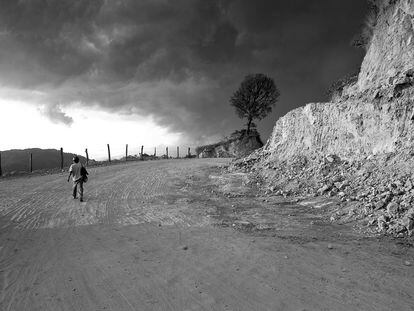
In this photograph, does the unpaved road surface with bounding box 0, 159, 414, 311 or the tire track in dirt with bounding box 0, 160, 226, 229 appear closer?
the unpaved road surface with bounding box 0, 159, 414, 311

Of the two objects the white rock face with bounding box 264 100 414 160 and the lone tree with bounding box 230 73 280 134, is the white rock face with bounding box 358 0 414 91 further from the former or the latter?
the lone tree with bounding box 230 73 280 134

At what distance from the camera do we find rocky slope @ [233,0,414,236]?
1072cm

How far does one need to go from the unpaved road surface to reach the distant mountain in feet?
173

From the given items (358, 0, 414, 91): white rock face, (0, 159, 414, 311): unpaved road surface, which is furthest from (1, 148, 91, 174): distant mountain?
(358, 0, 414, 91): white rock face

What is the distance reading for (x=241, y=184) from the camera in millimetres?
18453

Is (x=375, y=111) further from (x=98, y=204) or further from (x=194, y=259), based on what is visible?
(x=98, y=204)

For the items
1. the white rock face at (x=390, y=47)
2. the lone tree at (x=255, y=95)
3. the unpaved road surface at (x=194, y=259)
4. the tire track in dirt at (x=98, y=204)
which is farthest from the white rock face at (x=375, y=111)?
the lone tree at (x=255, y=95)

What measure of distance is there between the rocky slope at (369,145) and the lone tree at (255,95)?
2895 cm

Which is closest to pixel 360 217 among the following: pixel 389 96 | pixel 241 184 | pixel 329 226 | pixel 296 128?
pixel 329 226

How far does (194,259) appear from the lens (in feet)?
26.0

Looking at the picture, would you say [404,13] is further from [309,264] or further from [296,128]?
[309,264]

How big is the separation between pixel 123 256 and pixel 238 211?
5.71m

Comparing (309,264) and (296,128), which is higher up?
(296,128)

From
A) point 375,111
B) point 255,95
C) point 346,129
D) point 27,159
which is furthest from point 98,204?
point 27,159
